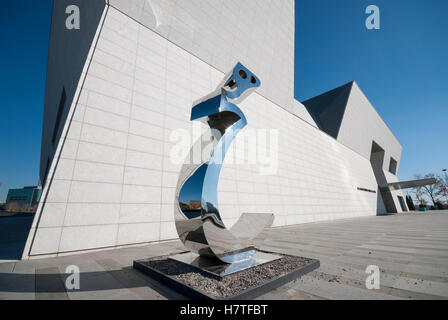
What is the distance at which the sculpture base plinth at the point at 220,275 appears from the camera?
7.05 feet

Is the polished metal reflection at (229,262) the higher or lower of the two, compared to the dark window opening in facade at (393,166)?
lower

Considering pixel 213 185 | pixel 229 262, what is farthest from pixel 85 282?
pixel 213 185

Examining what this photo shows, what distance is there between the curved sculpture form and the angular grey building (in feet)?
1.56

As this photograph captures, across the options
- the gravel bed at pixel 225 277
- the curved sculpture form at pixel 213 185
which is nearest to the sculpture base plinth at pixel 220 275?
the gravel bed at pixel 225 277

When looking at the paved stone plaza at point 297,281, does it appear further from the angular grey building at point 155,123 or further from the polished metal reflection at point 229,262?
the angular grey building at point 155,123

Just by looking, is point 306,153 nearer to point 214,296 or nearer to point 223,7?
point 223,7

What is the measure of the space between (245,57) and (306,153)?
9132 millimetres

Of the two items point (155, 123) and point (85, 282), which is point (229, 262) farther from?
point (155, 123)

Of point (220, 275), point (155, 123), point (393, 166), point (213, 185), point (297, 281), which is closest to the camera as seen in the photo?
point (220, 275)

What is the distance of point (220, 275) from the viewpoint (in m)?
2.58

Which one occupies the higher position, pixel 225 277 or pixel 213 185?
pixel 213 185

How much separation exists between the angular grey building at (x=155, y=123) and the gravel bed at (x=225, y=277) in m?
1.12

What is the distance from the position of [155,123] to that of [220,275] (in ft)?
19.9
